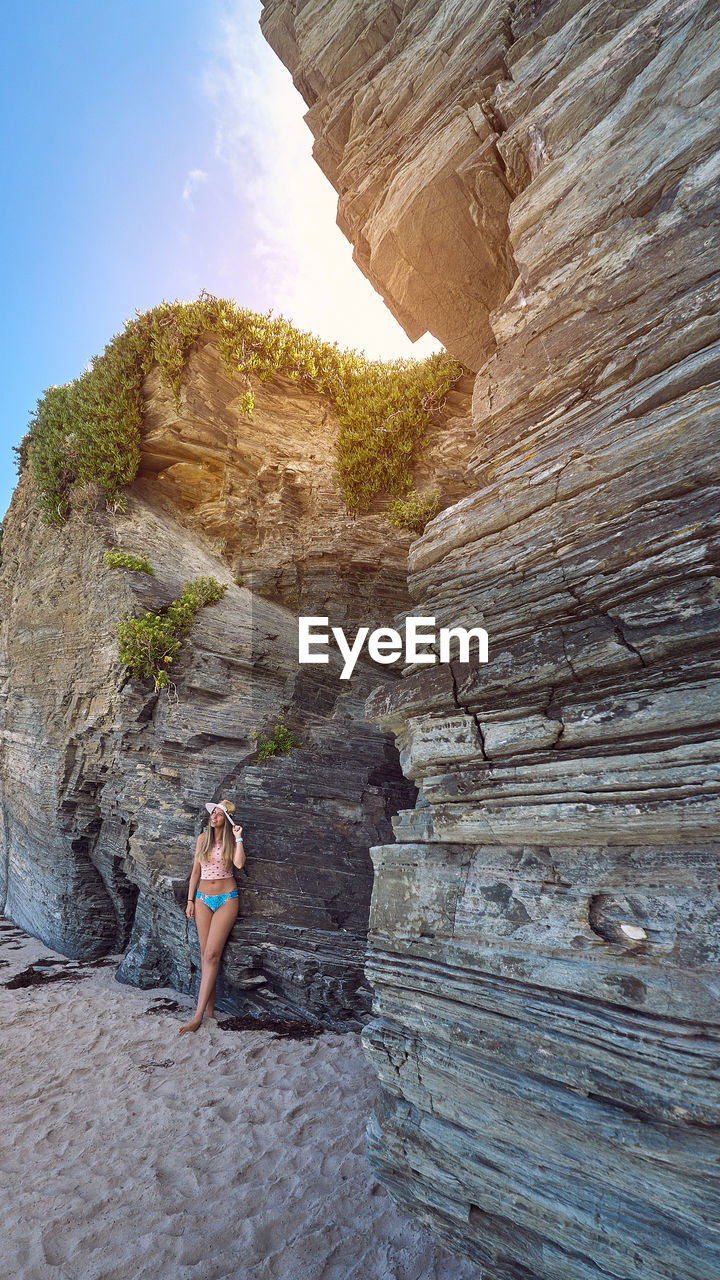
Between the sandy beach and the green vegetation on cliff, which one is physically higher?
the green vegetation on cliff

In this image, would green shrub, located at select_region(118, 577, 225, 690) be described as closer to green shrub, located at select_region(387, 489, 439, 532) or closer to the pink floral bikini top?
the pink floral bikini top

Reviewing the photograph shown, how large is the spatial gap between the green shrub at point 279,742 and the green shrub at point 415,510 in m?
5.55

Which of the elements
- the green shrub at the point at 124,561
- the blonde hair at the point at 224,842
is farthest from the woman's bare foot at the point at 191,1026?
the green shrub at the point at 124,561

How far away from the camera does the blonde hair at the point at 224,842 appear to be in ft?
26.3

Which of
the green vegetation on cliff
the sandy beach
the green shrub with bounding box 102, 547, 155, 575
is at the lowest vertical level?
the sandy beach

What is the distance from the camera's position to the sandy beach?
12.2 ft

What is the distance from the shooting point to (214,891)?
7887 mm

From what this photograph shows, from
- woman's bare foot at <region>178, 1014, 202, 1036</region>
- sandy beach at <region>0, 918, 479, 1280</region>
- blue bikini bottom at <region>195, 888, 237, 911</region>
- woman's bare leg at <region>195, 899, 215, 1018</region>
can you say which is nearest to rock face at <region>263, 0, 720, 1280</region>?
sandy beach at <region>0, 918, 479, 1280</region>

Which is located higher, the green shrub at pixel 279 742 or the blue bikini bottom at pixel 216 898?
the green shrub at pixel 279 742

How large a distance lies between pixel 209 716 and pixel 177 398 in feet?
26.3

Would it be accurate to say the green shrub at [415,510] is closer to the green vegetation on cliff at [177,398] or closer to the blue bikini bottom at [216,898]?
the green vegetation on cliff at [177,398]

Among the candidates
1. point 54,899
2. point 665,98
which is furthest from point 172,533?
point 665,98

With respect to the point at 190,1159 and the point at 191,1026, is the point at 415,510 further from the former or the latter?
the point at 190,1159

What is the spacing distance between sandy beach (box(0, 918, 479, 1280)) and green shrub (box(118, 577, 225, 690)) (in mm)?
5573
